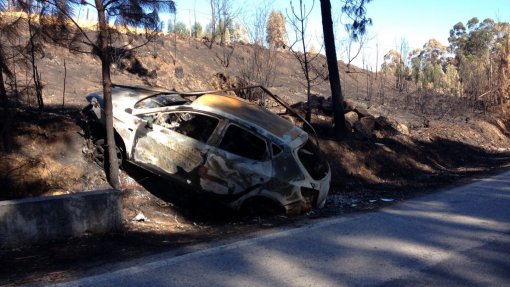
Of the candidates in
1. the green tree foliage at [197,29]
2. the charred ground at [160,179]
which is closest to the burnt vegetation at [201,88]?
the charred ground at [160,179]

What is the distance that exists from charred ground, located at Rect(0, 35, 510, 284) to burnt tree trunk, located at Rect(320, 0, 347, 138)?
67cm

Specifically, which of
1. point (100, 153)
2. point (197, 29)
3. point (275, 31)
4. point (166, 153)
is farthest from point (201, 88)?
point (197, 29)

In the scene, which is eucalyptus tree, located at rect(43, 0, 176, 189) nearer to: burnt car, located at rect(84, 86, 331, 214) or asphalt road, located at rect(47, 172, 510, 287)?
burnt car, located at rect(84, 86, 331, 214)

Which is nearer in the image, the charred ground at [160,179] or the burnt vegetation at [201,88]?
the charred ground at [160,179]

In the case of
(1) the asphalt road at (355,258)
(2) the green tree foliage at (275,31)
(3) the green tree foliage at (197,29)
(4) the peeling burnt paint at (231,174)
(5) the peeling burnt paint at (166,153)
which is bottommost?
(1) the asphalt road at (355,258)

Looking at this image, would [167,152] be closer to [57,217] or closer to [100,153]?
[100,153]

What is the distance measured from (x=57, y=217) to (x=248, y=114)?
3.80 m

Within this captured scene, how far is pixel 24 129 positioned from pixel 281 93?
17.8m

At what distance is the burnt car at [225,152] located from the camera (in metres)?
8.45

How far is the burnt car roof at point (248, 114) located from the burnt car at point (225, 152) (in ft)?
0.06

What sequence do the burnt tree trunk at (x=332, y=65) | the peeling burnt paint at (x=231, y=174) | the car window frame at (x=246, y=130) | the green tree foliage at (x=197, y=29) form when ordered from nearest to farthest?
the peeling burnt paint at (x=231, y=174)
the car window frame at (x=246, y=130)
the burnt tree trunk at (x=332, y=65)
the green tree foliage at (x=197, y=29)

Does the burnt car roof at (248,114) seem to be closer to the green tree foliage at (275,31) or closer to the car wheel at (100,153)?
the car wheel at (100,153)

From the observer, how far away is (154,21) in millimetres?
8891

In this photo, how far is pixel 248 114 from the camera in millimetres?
9156
